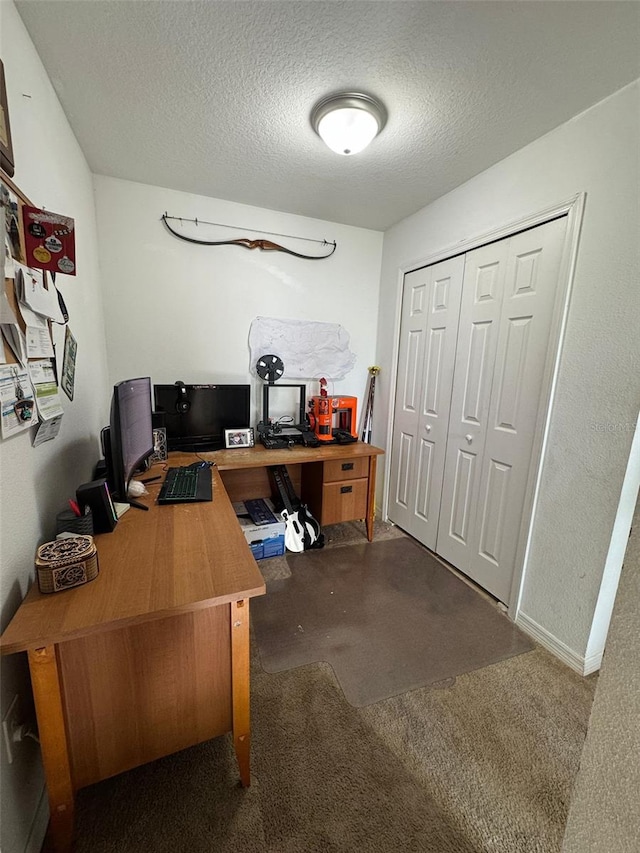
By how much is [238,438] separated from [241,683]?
5.08ft

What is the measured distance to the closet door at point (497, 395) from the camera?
1.67 m

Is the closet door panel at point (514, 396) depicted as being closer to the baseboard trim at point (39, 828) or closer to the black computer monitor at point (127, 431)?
the black computer monitor at point (127, 431)

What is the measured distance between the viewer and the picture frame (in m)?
0.90

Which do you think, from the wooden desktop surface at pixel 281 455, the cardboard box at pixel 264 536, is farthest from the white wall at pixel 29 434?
the cardboard box at pixel 264 536

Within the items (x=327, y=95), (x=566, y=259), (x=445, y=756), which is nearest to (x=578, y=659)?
(x=445, y=756)

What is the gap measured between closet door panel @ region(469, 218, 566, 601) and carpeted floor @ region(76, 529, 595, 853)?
659mm

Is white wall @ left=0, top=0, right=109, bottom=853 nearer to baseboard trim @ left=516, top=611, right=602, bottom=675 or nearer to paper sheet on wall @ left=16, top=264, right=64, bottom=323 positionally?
paper sheet on wall @ left=16, top=264, right=64, bottom=323

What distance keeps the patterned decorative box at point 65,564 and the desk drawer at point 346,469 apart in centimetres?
156

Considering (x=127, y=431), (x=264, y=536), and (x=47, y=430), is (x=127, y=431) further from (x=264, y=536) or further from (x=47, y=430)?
(x=264, y=536)

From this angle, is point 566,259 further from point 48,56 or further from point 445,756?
point 48,56

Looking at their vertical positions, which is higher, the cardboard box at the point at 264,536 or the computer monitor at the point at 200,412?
the computer monitor at the point at 200,412

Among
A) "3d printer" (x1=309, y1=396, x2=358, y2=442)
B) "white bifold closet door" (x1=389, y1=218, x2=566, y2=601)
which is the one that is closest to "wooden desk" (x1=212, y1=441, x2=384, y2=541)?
"3d printer" (x1=309, y1=396, x2=358, y2=442)

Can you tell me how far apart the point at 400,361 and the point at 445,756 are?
2235mm

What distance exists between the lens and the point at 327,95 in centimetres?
139
